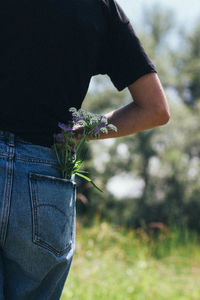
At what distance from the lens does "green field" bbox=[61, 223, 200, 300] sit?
409 centimetres

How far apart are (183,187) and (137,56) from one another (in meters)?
8.33

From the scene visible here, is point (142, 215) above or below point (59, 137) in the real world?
below

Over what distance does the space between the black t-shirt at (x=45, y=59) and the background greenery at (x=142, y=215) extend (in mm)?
2876

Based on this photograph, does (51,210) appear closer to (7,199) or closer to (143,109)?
(7,199)

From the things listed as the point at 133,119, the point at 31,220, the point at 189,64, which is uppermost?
the point at 189,64

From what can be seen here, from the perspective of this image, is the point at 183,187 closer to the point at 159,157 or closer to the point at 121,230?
the point at 159,157

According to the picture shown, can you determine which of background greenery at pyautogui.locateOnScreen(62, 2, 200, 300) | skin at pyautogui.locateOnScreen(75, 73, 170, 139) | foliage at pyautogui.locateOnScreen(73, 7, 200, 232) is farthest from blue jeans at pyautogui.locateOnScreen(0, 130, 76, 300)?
foliage at pyautogui.locateOnScreen(73, 7, 200, 232)

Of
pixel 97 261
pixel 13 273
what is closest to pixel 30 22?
pixel 13 273

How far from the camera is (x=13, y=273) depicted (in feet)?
4.13

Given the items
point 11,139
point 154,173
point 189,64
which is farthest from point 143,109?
point 189,64

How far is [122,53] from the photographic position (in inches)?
58.6

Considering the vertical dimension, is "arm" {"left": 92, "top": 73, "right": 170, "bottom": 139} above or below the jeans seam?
above

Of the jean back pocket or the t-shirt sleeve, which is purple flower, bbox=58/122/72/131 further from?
the t-shirt sleeve

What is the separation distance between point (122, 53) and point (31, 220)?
0.72m
